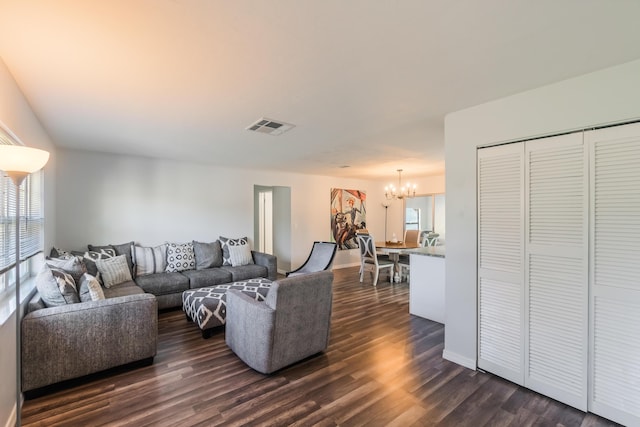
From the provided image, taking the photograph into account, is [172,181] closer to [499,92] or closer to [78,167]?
[78,167]

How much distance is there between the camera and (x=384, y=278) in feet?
19.8

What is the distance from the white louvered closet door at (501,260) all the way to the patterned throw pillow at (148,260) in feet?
14.6

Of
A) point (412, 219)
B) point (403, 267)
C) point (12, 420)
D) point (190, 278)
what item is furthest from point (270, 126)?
point (412, 219)

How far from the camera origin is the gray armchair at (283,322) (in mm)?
2346

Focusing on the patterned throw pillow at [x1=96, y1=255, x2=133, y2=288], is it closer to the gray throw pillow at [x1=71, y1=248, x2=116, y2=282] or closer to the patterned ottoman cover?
the gray throw pillow at [x1=71, y1=248, x2=116, y2=282]

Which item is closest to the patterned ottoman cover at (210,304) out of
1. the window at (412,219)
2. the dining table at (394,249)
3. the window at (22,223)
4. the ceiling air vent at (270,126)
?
the window at (22,223)

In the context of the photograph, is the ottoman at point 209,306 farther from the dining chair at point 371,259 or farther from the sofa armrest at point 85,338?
the dining chair at point 371,259

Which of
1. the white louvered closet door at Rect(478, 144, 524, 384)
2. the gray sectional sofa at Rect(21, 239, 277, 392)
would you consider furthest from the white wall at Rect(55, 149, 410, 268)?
the white louvered closet door at Rect(478, 144, 524, 384)

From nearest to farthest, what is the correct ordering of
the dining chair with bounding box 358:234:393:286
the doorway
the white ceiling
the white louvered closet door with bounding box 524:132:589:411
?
the white ceiling
the white louvered closet door with bounding box 524:132:589:411
the dining chair with bounding box 358:234:393:286
the doorway

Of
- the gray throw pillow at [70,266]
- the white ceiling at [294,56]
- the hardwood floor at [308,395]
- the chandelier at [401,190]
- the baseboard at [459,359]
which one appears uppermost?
the white ceiling at [294,56]

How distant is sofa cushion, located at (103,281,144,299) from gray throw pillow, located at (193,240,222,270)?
1.11 metres

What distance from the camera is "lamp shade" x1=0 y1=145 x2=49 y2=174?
4.65 ft

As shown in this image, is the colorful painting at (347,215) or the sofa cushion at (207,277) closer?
the sofa cushion at (207,277)

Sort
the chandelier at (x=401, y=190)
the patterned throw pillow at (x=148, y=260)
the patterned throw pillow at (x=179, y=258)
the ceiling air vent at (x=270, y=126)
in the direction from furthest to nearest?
the chandelier at (x=401, y=190)
the patterned throw pillow at (x=179, y=258)
the patterned throw pillow at (x=148, y=260)
the ceiling air vent at (x=270, y=126)
